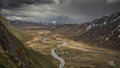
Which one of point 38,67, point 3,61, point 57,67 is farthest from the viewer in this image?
point 57,67

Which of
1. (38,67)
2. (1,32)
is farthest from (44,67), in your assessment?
(1,32)

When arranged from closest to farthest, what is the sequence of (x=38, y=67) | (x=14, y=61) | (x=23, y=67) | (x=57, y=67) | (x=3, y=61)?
(x=3, y=61) → (x=14, y=61) → (x=23, y=67) → (x=38, y=67) → (x=57, y=67)

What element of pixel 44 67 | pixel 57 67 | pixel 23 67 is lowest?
pixel 57 67

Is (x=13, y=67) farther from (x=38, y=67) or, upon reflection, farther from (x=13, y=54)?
(x=38, y=67)

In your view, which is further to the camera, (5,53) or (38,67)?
(38,67)

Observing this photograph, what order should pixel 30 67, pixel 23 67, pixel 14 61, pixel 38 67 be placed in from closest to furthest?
pixel 14 61 → pixel 23 67 → pixel 30 67 → pixel 38 67

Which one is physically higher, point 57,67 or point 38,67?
point 38,67

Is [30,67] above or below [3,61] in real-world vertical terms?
below

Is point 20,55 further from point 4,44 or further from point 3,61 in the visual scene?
point 3,61

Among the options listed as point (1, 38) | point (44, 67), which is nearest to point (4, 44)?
point (1, 38)
